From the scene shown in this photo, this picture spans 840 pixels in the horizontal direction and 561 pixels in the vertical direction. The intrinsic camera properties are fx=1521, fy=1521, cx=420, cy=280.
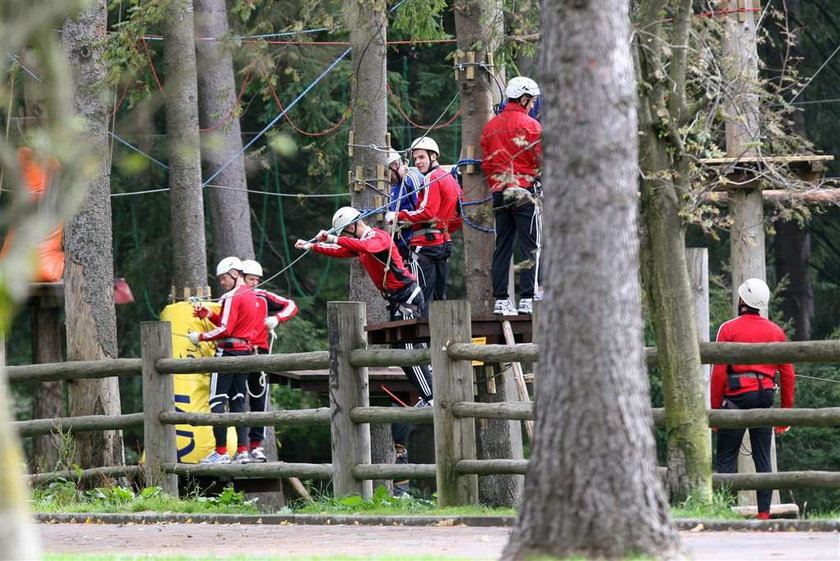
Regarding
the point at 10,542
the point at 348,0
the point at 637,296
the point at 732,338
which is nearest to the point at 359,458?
the point at 732,338

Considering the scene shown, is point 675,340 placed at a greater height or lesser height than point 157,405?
greater

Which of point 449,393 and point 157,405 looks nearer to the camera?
point 449,393

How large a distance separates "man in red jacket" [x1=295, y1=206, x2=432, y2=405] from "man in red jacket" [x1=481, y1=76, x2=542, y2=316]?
0.90m

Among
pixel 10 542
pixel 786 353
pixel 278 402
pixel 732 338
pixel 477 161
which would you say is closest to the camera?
pixel 10 542

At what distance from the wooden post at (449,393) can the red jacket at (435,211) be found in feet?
8.53

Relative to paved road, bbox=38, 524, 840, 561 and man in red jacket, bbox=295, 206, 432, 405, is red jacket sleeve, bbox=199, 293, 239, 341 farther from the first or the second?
paved road, bbox=38, 524, 840, 561

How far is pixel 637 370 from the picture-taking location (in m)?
7.08

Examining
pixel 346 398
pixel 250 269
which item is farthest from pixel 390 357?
pixel 250 269

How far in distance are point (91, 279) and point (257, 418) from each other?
343cm

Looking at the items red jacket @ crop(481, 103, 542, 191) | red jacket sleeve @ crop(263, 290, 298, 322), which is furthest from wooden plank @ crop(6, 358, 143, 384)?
red jacket @ crop(481, 103, 542, 191)

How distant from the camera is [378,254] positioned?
1423 cm

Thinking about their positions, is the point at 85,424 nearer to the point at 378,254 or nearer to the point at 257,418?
the point at 257,418

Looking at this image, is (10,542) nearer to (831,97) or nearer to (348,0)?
(348,0)

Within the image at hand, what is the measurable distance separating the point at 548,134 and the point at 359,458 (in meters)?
5.98
